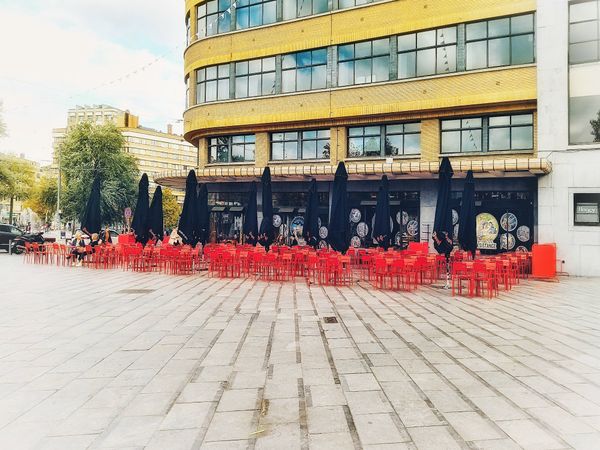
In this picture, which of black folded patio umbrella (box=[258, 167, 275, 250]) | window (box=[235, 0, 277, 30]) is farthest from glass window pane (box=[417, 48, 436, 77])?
black folded patio umbrella (box=[258, 167, 275, 250])

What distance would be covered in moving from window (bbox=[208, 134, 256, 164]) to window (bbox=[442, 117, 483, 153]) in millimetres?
11612

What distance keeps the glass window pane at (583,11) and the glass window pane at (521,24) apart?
66.4 inches

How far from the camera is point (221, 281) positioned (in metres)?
14.4

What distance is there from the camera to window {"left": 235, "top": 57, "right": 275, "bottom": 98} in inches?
1021

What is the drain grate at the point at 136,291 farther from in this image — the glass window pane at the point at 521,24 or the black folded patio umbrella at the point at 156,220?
the glass window pane at the point at 521,24

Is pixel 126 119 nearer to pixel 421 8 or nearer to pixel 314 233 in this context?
pixel 314 233

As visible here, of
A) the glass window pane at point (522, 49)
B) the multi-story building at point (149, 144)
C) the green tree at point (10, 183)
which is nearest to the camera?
the glass window pane at point (522, 49)

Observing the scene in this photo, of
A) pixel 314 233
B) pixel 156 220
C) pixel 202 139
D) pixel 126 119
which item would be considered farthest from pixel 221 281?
pixel 202 139

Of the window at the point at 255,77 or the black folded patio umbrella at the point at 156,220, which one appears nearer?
the black folded patio umbrella at the point at 156,220

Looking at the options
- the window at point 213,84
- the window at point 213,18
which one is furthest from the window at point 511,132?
the window at point 213,18

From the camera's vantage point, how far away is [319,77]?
2466 cm

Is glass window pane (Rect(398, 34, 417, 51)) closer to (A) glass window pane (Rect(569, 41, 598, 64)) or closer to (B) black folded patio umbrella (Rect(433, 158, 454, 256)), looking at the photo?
(A) glass window pane (Rect(569, 41, 598, 64))

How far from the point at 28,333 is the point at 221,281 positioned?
733 cm

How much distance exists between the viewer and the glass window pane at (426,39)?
72.1ft
